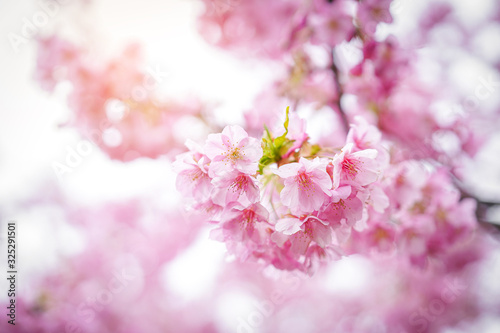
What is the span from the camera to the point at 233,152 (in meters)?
1.10

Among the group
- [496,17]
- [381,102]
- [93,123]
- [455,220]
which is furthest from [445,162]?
[496,17]

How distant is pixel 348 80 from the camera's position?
271cm

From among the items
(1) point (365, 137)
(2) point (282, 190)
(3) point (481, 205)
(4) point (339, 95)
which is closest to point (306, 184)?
(2) point (282, 190)

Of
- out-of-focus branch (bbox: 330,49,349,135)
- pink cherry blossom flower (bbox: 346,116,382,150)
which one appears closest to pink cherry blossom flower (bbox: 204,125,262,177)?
pink cherry blossom flower (bbox: 346,116,382,150)

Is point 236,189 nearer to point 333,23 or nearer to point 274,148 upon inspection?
point 274,148

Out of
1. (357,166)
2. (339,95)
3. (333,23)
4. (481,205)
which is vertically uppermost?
(333,23)

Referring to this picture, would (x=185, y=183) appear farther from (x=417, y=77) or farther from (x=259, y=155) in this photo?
(x=417, y=77)

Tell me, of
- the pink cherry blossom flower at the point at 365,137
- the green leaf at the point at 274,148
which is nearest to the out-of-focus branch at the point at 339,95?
the pink cherry blossom flower at the point at 365,137

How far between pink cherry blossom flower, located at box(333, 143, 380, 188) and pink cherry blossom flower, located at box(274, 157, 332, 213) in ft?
0.24

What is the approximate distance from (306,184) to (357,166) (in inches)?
8.0

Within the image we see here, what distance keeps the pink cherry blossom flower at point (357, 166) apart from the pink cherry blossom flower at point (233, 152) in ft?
0.90

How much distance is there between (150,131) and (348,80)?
1.69 meters

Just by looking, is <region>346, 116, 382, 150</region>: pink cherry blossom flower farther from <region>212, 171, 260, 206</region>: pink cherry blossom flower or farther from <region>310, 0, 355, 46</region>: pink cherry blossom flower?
<region>310, 0, 355, 46</region>: pink cherry blossom flower

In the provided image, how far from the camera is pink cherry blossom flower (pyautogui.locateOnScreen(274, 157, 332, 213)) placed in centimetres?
103
